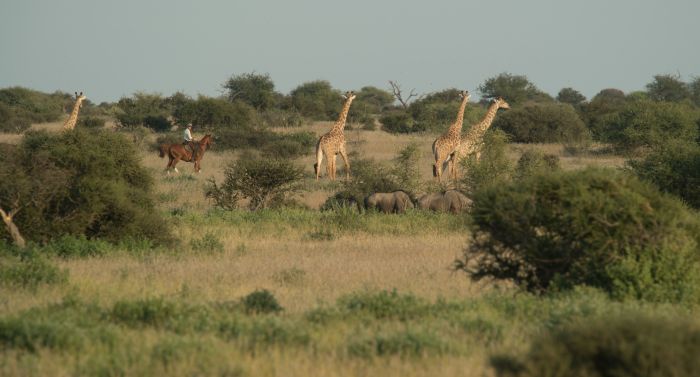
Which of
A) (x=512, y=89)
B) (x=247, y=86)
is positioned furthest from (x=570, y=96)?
(x=247, y=86)

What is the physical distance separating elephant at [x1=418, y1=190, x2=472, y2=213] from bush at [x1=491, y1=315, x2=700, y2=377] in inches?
497

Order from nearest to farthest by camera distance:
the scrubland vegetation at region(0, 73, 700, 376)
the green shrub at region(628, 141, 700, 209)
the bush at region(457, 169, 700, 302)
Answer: the scrubland vegetation at region(0, 73, 700, 376), the bush at region(457, 169, 700, 302), the green shrub at region(628, 141, 700, 209)

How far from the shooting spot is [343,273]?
1194cm

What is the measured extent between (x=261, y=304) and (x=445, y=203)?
1002cm

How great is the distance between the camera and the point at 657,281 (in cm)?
927

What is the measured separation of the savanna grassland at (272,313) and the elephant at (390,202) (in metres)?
3.78

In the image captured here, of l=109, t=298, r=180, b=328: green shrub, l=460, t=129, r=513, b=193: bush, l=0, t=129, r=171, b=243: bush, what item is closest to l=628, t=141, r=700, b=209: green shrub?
l=460, t=129, r=513, b=193: bush

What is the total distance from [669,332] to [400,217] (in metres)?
12.0

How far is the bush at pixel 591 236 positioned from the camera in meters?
9.19

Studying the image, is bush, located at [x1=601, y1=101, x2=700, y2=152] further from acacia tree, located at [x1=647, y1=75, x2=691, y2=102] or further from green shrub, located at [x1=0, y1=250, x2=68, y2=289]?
acacia tree, located at [x1=647, y1=75, x2=691, y2=102]

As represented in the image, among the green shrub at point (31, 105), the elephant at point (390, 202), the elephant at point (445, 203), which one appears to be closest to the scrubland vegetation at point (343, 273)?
the elephant at point (390, 202)

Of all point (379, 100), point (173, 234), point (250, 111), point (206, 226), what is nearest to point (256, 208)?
point (206, 226)

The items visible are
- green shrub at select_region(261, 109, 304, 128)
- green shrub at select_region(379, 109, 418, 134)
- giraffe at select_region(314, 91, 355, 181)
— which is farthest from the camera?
green shrub at select_region(261, 109, 304, 128)

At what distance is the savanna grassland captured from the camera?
22.3 feet
